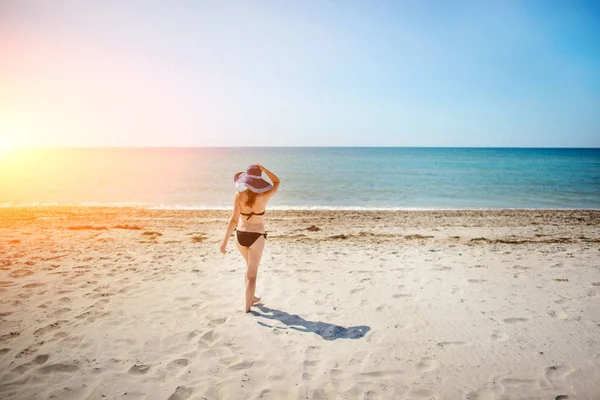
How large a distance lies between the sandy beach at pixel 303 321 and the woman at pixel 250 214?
2.68 ft

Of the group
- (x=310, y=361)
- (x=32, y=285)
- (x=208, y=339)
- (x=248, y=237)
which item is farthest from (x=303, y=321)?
(x=32, y=285)

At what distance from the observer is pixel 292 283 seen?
247 inches

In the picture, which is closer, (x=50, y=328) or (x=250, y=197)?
(x=50, y=328)

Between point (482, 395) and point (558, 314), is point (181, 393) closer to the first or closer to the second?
point (482, 395)

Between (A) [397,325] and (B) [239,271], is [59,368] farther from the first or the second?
(A) [397,325]

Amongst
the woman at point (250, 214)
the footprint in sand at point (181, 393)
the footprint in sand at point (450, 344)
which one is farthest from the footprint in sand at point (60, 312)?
the footprint in sand at point (450, 344)

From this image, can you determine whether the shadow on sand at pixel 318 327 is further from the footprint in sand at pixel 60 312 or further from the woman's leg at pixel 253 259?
the footprint in sand at pixel 60 312

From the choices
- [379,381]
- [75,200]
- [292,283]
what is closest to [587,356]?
[379,381]

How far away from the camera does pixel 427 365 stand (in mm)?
3779

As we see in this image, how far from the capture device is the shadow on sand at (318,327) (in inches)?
175

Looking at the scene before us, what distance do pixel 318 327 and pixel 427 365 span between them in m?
1.46

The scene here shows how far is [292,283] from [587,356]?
4190mm

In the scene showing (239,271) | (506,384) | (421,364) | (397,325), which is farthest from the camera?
(239,271)

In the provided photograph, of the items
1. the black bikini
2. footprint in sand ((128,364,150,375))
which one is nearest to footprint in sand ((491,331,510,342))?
the black bikini
